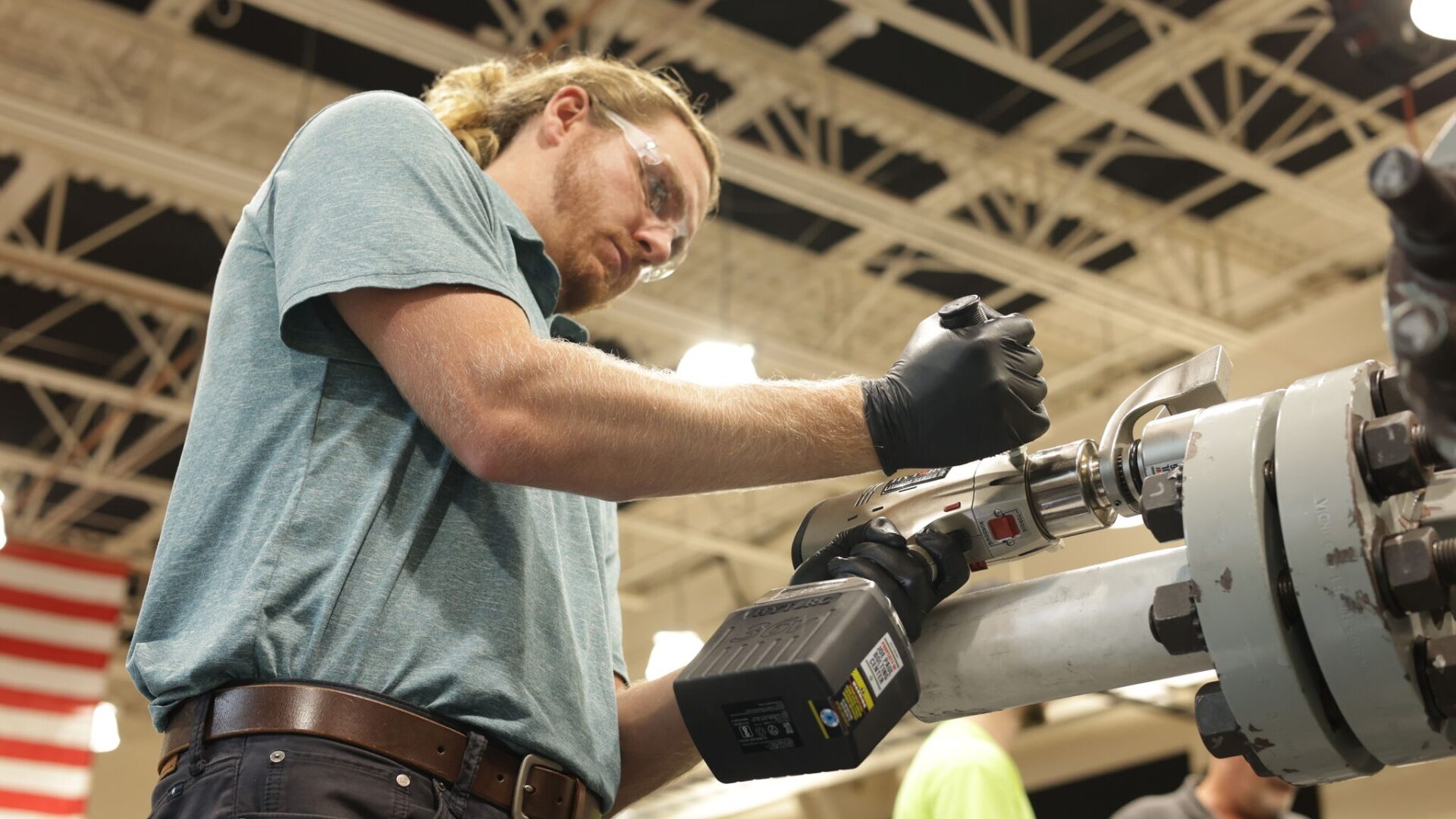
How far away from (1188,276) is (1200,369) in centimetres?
718

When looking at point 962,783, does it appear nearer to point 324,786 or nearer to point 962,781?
point 962,781

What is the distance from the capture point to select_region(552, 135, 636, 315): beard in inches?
72.8

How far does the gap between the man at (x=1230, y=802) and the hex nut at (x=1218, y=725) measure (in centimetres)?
289

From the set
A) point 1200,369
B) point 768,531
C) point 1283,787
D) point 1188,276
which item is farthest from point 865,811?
point 1200,369

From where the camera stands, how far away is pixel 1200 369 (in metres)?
1.41

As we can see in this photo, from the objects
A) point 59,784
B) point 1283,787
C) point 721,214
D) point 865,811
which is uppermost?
point 721,214

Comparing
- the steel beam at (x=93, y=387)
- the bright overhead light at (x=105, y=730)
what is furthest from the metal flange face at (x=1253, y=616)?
the bright overhead light at (x=105, y=730)

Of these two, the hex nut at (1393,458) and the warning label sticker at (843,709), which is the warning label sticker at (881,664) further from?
the hex nut at (1393,458)

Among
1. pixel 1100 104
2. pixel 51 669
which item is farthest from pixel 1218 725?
pixel 51 669

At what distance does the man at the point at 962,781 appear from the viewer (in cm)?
309

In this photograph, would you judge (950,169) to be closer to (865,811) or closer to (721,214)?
(721,214)

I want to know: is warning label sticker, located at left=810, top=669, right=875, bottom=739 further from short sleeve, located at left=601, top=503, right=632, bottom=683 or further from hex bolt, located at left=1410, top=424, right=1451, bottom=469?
short sleeve, located at left=601, top=503, right=632, bottom=683

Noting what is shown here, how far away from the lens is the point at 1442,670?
1.07 metres

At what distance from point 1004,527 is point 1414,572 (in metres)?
0.46
